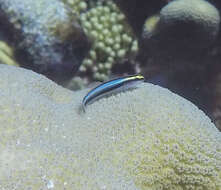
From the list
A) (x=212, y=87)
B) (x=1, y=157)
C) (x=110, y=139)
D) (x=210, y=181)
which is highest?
(x=1, y=157)

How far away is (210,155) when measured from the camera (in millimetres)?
2443

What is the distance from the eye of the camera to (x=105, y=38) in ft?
15.6

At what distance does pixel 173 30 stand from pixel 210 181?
93.0 inches

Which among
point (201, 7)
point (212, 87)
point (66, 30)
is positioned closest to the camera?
point (66, 30)

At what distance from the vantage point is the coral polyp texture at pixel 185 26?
386cm

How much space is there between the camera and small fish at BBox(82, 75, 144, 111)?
8.98 ft

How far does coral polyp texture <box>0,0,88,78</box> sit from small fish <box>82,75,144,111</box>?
3.86ft

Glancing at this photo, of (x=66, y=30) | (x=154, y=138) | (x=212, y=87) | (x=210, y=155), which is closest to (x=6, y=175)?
(x=154, y=138)

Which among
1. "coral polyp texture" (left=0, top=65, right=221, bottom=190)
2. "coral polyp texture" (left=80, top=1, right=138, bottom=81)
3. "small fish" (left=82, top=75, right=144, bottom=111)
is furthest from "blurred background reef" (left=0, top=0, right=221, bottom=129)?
"small fish" (left=82, top=75, right=144, bottom=111)

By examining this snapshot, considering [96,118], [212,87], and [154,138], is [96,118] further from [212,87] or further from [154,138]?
[212,87]

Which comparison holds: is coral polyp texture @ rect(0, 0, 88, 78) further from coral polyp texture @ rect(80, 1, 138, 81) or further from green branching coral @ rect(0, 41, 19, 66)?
coral polyp texture @ rect(80, 1, 138, 81)

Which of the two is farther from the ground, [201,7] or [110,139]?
[201,7]

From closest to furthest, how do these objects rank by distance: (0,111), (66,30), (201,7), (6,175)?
(6,175) → (0,111) → (66,30) → (201,7)

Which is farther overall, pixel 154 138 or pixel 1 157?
pixel 154 138
